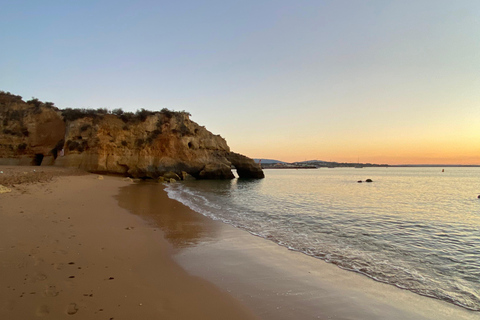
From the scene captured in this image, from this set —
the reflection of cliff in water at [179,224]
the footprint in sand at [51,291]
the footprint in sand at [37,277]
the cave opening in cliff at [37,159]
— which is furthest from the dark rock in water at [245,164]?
the footprint in sand at [51,291]

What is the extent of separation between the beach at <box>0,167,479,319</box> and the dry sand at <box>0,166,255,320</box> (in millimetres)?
12

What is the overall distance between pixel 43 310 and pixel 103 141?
30627 millimetres

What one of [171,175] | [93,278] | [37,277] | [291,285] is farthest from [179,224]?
[171,175]

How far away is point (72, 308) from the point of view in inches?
111

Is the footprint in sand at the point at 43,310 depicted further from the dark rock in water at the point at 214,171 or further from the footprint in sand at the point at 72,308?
the dark rock in water at the point at 214,171

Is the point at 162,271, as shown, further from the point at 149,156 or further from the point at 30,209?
the point at 149,156

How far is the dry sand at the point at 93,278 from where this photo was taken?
2.87 metres

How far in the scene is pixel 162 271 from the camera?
14.1ft

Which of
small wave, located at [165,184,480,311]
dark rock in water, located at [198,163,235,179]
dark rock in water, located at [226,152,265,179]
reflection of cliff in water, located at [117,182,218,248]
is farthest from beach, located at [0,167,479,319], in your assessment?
dark rock in water, located at [226,152,265,179]

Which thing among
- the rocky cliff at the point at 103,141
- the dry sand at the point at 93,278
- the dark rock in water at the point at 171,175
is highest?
the rocky cliff at the point at 103,141

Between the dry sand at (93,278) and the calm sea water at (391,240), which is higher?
the dry sand at (93,278)

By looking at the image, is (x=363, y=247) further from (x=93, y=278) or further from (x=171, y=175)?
(x=171, y=175)

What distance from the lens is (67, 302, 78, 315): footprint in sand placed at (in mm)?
2736

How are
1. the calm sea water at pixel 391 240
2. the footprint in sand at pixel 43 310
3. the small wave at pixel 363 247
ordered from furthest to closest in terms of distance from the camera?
the calm sea water at pixel 391 240 < the small wave at pixel 363 247 < the footprint in sand at pixel 43 310
